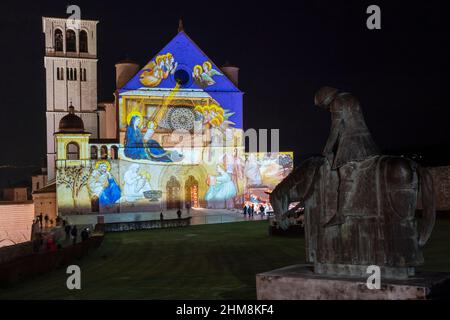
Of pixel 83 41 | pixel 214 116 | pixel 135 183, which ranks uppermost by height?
pixel 83 41

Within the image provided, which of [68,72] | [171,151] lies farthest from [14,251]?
[68,72]

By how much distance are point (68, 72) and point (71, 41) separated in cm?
339

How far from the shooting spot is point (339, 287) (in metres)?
7.40

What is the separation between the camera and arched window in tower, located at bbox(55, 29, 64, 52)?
198ft

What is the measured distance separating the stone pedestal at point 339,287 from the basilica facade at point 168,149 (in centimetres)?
4403

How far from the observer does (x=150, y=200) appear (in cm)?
5253

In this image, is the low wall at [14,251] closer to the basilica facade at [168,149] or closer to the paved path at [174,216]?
the paved path at [174,216]

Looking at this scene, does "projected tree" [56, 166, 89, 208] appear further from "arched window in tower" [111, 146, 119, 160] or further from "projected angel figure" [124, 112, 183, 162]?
"projected angel figure" [124, 112, 183, 162]

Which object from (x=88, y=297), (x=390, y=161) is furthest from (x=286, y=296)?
(x=88, y=297)

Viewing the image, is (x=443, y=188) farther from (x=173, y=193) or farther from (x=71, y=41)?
(x=71, y=41)

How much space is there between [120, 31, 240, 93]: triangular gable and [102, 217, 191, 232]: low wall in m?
15.9

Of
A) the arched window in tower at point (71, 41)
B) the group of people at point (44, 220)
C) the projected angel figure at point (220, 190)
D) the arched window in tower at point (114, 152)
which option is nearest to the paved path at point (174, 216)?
the projected angel figure at point (220, 190)
